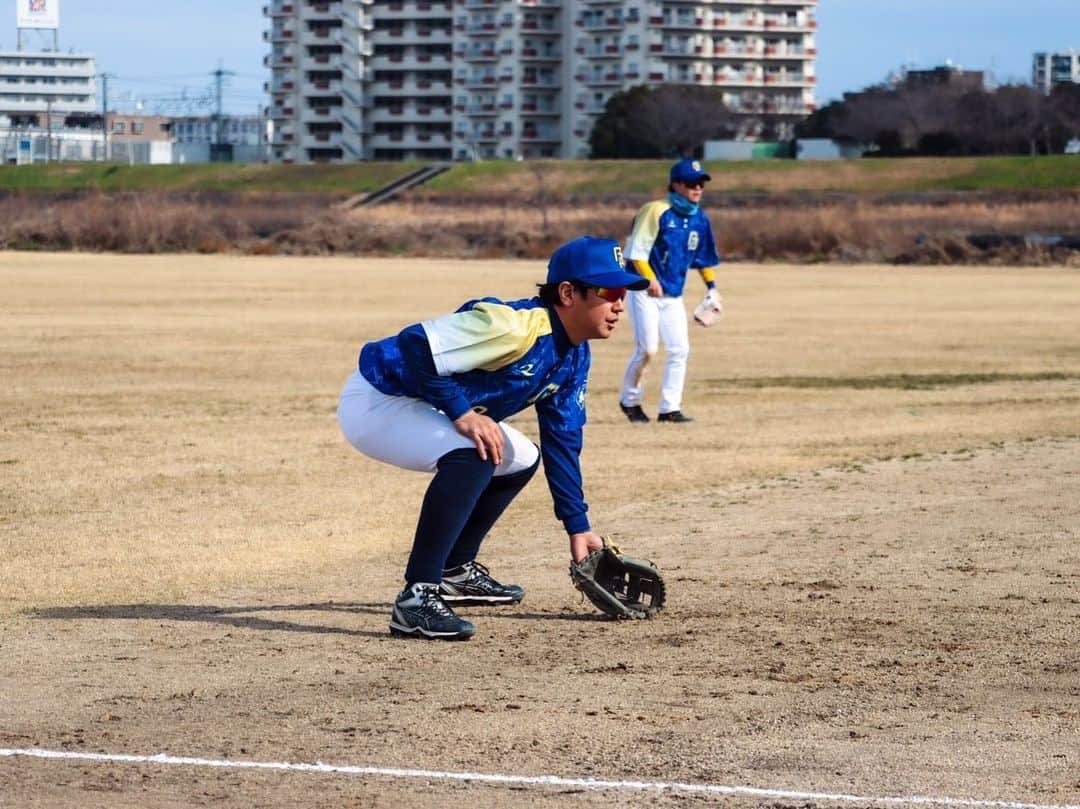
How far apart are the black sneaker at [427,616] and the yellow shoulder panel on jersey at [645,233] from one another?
24.4 feet

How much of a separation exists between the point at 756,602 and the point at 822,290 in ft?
91.4

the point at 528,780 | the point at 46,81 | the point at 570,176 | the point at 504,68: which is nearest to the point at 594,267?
the point at 528,780

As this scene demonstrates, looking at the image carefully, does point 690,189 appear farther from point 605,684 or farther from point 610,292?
point 605,684

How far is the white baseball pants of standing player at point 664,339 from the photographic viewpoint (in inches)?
549

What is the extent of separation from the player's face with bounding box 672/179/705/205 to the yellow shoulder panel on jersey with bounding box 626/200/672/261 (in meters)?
0.18

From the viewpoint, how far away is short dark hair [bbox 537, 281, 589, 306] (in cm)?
622

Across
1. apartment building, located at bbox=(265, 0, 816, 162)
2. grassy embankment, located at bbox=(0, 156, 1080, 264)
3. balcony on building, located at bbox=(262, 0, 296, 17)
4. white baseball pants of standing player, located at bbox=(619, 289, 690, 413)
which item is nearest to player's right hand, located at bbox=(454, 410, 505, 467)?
white baseball pants of standing player, located at bbox=(619, 289, 690, 413)

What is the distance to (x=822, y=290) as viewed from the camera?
3453cm

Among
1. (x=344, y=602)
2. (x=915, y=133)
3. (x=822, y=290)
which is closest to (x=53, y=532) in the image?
(x=344, y=602)

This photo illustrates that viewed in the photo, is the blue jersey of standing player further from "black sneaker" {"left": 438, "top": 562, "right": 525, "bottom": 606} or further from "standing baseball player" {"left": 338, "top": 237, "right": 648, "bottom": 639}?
"black sneaker" {"left": 438, "top": 562, "right": 525, "bottom": 606}

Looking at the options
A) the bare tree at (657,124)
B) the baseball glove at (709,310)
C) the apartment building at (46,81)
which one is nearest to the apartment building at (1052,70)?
the bare tree at (657,124)

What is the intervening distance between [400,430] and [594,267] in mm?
→ 888

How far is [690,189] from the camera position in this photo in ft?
44.9

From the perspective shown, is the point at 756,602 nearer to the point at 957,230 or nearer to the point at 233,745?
the point at 233,745
